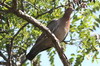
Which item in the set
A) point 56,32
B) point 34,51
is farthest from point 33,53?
point 56,32

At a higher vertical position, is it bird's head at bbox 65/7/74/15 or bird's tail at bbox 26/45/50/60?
bird's head at bbox 65/7/74/15

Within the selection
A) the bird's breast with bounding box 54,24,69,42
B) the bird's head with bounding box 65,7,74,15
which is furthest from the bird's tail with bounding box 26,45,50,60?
the bird's head with bounding box 65,7,74,15

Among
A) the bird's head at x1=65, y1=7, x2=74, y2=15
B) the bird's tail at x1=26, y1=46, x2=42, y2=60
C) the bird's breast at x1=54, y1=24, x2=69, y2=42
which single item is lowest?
the bird's tail at x1=26, y1=46, x2=42, y2=60

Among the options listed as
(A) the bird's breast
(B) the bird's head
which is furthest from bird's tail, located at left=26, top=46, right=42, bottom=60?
(B) the bird's head

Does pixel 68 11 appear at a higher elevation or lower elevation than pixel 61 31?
higher

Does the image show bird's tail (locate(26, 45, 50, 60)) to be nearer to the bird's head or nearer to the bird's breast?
the bird's breast

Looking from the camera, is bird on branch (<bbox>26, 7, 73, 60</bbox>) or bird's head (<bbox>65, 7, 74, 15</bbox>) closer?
bird's head (<bbox>65, 7, 74, 15</bbox>)

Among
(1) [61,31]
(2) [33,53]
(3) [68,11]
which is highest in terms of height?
(3) [68,11]

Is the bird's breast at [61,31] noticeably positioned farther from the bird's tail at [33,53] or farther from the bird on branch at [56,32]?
the bird's tail at [33,53]

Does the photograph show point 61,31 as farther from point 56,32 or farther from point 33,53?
point 33,53

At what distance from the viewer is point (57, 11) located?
26.2 feet

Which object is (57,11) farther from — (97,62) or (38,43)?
(97,62)

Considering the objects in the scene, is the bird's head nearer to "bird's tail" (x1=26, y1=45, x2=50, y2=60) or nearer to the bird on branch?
the bird on branch

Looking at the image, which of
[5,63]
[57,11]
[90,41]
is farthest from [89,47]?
[5,63]
